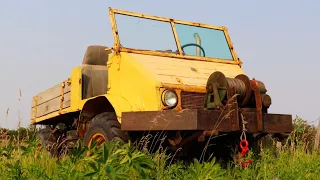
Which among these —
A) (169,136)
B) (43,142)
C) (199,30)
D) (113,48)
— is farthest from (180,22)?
(43,142)

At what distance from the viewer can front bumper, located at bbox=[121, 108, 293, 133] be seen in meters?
4.47

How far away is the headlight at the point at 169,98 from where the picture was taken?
4.98 meters

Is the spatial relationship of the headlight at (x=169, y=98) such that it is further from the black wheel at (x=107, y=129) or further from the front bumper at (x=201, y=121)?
the black wheel at (x=107, y=129)

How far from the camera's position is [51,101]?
8141 mm

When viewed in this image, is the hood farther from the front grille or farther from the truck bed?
the truck bed

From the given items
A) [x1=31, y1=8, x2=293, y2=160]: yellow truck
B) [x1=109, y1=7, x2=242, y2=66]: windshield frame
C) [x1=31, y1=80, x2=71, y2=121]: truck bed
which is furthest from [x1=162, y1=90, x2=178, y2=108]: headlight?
[x1=31, y1=80, x2=71, y2=121]: truck bed

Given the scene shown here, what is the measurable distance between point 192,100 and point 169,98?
1.01ft

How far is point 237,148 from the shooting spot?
528 cm

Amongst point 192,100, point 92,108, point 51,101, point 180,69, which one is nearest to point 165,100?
point 192,100

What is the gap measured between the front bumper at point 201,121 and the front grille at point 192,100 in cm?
48

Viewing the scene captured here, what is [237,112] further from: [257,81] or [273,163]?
[273,163]

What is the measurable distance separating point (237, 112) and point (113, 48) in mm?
2045

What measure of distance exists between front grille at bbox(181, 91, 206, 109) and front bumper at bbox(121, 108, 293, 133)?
1.58ft

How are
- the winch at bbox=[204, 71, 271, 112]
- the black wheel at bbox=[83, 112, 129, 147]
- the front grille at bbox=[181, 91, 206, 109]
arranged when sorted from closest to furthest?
the winch at bbox=[204, 71, 271, 112] → the front grille at bbox=[181, 91, 206, 109] → the black wheel at bbox=[83, 112, 129, 147]
